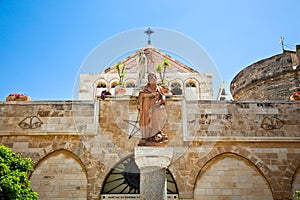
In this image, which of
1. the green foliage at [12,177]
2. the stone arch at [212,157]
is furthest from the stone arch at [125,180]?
the green foliage at [12,177]

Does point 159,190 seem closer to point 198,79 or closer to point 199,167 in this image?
point 199,167

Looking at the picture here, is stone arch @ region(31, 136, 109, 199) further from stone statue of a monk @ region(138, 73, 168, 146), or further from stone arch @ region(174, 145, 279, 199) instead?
stone statue of a monk @ region(138, 73, 168, 146)

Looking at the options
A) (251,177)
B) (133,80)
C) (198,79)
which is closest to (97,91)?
(133,80)

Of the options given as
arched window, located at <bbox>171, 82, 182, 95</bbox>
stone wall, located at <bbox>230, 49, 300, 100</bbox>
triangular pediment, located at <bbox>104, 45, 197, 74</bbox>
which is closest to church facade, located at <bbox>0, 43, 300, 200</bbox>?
stone wall, located at <bbox>230, 49, 300, 100</bbox>

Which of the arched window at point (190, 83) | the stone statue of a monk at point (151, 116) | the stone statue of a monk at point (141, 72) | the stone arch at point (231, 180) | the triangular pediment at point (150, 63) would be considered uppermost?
the triangular pediment at point (150, 63)

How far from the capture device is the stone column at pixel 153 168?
22.2ft

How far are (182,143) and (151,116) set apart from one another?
4944mm

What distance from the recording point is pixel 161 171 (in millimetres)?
6973

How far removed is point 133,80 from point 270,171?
1289cm

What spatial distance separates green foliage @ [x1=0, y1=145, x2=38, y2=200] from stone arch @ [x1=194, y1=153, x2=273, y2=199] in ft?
18.2

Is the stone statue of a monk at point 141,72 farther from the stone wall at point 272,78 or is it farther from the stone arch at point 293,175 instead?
the stone wall at point 272,78

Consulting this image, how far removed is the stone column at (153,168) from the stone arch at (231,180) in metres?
4.89

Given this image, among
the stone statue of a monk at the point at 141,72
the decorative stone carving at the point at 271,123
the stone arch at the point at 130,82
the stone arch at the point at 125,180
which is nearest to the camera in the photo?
the stone arch at the point at 125,180

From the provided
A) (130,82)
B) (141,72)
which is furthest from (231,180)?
(130,82)
